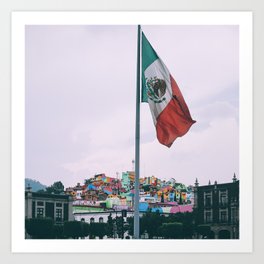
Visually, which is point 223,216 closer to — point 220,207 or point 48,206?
point 220,207

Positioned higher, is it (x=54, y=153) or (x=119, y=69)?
(x=119, y=69)

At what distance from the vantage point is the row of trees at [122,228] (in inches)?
174

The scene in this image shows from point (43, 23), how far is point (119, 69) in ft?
1.95

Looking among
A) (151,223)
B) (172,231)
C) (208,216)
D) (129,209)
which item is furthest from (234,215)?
(129,209)

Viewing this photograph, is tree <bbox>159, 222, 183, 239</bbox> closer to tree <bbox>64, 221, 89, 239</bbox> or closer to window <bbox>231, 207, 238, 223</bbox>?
window <bbox>231, 207, 238, 223</bbox>

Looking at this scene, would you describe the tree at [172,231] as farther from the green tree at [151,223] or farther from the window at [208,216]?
the window at [208,216]

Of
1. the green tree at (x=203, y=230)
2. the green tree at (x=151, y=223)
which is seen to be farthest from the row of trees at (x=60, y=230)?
the green tree at (x=203, y=230)

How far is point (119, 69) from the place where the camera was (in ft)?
14.8

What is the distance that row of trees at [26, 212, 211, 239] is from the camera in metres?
4.41

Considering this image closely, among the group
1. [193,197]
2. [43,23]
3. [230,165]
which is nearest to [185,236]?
[193,197]

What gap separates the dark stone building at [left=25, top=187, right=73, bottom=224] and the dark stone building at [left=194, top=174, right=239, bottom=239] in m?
0.87

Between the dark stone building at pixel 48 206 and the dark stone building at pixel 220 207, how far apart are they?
2.86ft

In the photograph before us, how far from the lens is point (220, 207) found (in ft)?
14.7
